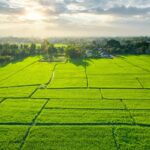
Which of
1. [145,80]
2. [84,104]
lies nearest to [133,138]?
[84,104]

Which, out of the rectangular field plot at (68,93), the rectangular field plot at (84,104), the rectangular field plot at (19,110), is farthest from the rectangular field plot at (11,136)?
the rectangular field plot at (68,93)

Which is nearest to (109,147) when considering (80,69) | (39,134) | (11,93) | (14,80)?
(39,134)

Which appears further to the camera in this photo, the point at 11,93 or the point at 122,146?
the point at 11,93

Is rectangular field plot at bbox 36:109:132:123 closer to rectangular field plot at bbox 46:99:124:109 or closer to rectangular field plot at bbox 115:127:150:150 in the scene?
rectangular field plot at bbox 46:99:124:109

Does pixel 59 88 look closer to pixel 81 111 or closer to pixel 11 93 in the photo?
pixel 11 93

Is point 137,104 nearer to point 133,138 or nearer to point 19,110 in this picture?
point 133,138

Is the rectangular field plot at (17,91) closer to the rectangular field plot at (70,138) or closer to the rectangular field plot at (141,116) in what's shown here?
the rectangular field plot at (70,138)
